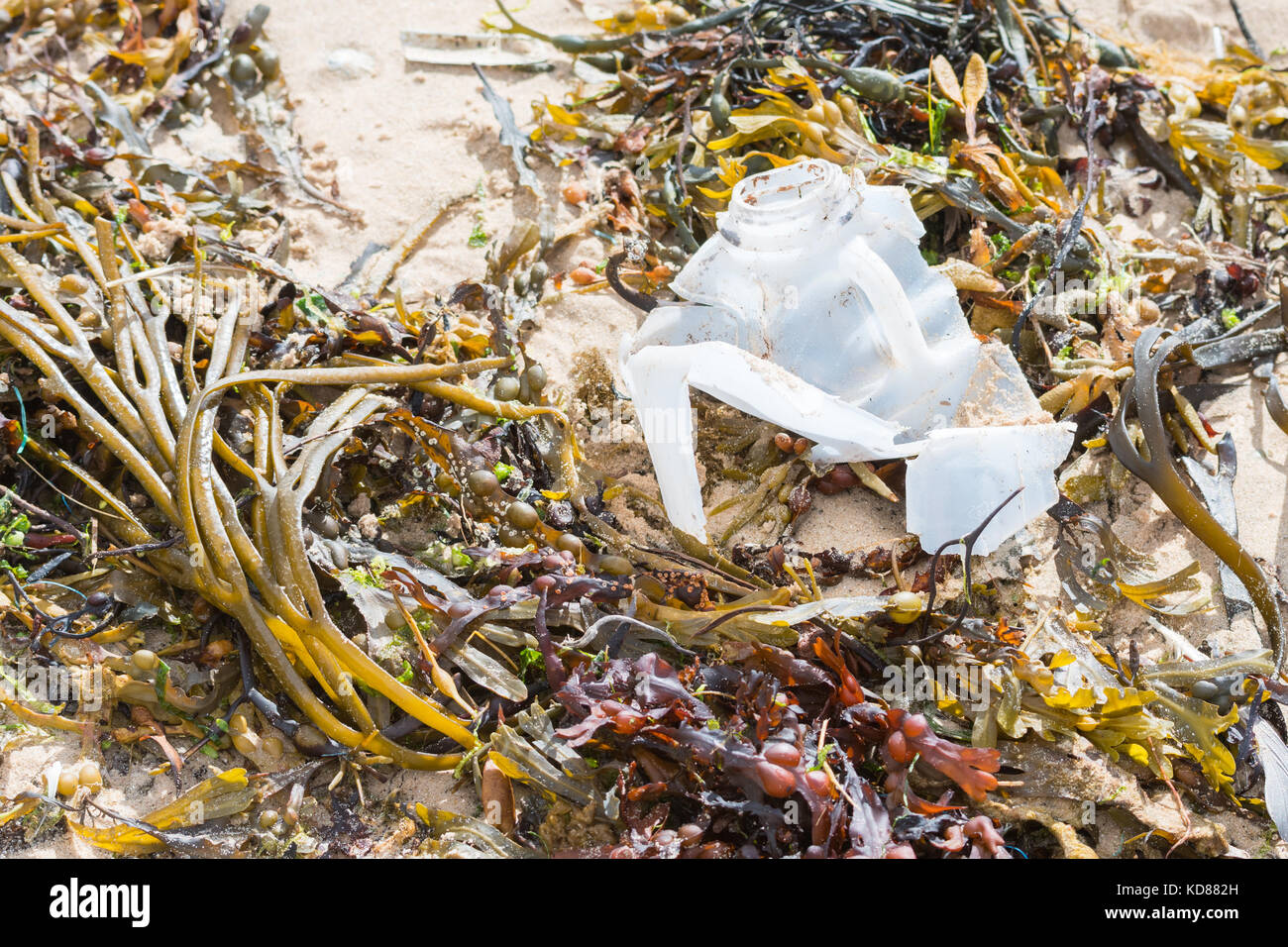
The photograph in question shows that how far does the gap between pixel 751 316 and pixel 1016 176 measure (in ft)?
2.92

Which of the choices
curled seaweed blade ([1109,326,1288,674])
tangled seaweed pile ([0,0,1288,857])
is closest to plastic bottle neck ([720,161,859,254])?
tangled seaweed pile ([0,0,1288,857])

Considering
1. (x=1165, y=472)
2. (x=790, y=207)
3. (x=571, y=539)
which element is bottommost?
(x=571, y=539)

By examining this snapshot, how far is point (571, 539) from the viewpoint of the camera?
1989 millimetres

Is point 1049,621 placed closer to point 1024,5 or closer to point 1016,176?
point 1016,176

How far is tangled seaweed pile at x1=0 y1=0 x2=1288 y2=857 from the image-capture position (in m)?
1.69

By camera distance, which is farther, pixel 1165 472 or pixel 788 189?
pixel 788 189

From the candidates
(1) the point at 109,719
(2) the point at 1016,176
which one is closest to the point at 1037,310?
(2) the point at 1016,176

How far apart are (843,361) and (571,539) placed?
787 millimetres

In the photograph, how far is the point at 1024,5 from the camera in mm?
3086

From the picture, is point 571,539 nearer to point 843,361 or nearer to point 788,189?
point 843,361

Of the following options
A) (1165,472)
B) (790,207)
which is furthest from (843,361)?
(1165,472)

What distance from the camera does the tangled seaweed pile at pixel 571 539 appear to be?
1.69m

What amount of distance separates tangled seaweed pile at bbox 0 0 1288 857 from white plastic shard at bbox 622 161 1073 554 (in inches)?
4.6
